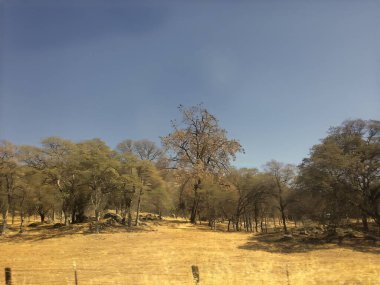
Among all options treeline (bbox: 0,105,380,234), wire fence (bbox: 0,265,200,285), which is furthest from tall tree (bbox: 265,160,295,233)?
wire fence (bbox: 0,265,200,285)

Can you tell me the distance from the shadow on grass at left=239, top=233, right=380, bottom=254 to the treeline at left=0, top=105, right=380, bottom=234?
2084 millimetres

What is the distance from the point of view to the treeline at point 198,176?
30.6m

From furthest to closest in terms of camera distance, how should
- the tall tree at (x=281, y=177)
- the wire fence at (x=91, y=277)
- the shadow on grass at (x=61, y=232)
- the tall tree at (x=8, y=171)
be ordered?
the tall tree at (x=281, y=177)
the tall tree at (x=8, y=171)
the shadow on grass at (x=61, y=232)
the wire fence at (x=91, y=277)

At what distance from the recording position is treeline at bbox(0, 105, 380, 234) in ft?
101

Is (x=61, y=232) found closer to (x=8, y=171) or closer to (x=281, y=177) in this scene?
(x=8, y=171)

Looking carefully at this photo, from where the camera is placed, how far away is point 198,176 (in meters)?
43.7

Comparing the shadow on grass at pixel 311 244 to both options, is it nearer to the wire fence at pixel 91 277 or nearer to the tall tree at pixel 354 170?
the tall tree at pixel 354 170

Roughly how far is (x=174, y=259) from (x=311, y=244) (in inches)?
573

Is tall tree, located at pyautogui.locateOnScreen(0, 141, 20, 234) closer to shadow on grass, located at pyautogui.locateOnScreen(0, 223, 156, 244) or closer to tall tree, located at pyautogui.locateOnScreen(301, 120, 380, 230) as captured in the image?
shadow on grass, located at pyautogui.locateOnScreen(0, 223, 156, 244)

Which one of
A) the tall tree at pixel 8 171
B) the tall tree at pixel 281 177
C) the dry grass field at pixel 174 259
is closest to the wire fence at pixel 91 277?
the dry grass field at pixel 174 259

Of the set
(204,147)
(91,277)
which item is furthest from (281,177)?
(91,277)

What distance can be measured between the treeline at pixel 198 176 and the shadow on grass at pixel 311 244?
2084 mm

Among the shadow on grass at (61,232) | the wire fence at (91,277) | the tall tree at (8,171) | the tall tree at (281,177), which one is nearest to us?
A: the wire fence at (91,277)

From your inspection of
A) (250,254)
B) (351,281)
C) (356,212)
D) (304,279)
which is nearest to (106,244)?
(250,254)
